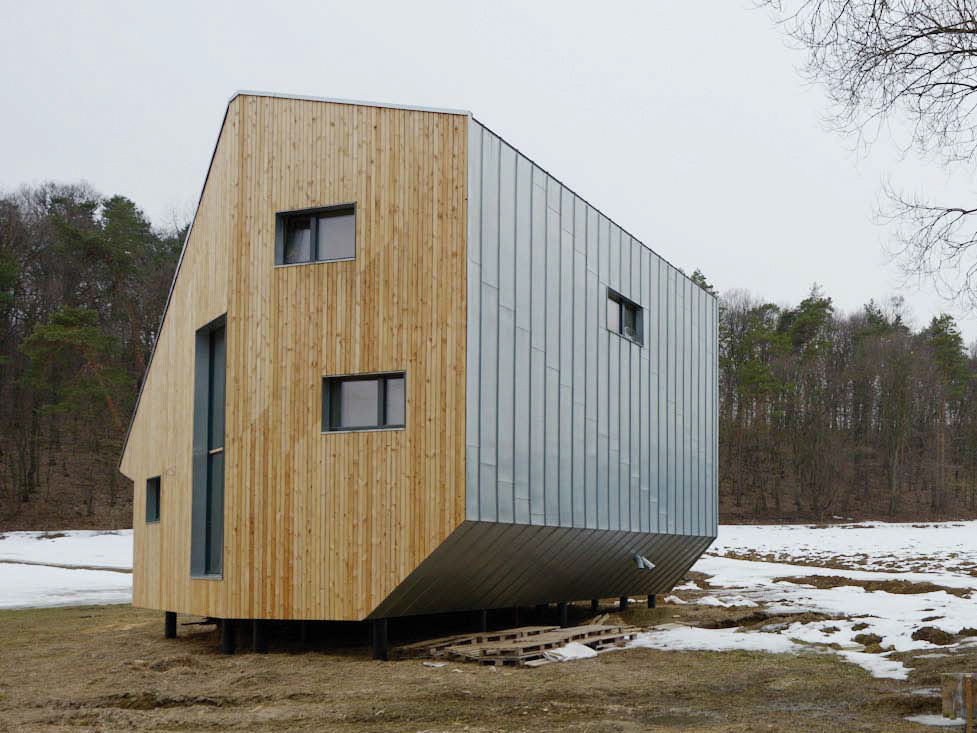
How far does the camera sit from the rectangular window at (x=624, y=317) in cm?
1616

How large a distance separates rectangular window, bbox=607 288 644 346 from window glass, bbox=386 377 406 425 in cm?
451

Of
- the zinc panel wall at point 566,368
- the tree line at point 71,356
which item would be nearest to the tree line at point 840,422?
the tree line at point 71,356

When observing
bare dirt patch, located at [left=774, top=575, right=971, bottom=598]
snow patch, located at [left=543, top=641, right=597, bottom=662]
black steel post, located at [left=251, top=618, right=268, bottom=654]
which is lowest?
bare dirt patch, located at [left=774, top=575, right=971, bottom=598]

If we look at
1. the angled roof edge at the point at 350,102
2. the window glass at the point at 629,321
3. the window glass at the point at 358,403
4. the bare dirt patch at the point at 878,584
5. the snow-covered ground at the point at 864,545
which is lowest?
the snow-covered ground at the point at 864,545

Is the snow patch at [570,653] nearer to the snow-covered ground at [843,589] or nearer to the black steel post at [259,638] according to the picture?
the snow-covered ground at [843,589]

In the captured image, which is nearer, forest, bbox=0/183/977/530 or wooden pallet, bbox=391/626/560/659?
wooden pallet, bbox=391/626/560/659

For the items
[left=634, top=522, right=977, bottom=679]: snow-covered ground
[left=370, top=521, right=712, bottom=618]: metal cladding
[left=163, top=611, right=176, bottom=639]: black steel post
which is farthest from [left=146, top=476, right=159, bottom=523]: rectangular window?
[left=634, top=522, right=977, bottom=679]: snow-covered ground

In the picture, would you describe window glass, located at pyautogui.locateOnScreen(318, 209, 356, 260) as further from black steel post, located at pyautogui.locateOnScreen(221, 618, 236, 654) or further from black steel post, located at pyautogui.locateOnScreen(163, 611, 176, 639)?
black steel post, located at pyautogui.locateOnScreen(163, 611, 176, 639)

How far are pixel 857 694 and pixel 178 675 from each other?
7.42 m

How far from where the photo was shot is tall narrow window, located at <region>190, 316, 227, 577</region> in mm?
14242

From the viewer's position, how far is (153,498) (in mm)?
17078

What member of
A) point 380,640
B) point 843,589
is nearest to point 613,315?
point 380,640

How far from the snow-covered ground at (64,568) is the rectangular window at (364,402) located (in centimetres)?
1299

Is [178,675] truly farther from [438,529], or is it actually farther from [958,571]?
[958,571]
